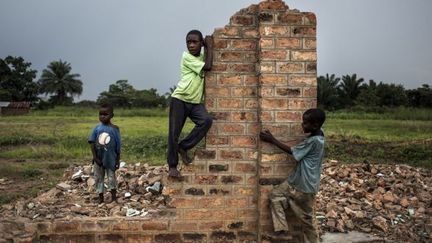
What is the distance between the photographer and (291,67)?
3787mm

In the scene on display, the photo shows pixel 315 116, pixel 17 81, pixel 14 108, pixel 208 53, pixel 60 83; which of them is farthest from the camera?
pixel 60 83

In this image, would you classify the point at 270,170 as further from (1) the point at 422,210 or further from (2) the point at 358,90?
(2) the point at 358,90

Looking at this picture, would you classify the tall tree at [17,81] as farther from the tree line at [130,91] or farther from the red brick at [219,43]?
the red brick at [219,43]

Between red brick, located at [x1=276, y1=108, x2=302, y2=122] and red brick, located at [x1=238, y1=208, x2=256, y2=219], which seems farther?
red brick, located at [x1=238, y1=208, x2=256, y2=219]

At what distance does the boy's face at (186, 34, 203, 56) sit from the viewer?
3779mm

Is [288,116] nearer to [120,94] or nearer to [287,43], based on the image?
[287,43]

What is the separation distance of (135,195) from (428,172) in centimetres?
534

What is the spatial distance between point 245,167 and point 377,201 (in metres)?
2.44

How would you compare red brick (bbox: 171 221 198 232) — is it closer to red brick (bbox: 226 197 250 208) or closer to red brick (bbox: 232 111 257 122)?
red brick (bbox: 226 197 250 208)

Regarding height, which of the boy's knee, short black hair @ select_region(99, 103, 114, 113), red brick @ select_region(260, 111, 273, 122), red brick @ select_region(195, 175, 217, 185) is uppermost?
short black hair @ select_region(99, 103, 114, 113)

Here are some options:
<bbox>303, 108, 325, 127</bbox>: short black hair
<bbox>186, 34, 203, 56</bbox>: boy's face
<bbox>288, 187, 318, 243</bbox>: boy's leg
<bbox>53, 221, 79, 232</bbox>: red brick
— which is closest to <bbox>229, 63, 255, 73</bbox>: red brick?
<bbox>186, 34, 203, 56</bbox>: boy's face

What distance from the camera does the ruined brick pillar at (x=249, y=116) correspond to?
12.4 ft

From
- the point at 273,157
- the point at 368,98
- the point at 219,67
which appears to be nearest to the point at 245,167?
the point at 273,157

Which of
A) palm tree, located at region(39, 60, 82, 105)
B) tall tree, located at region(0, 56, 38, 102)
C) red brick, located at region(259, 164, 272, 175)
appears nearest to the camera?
red brick, located at region(259, 164, 272, 175)
